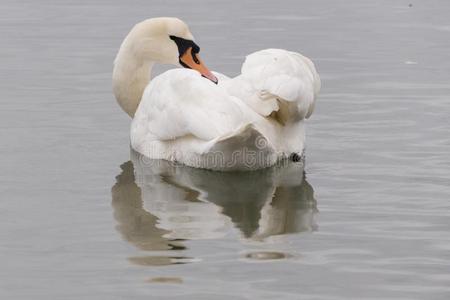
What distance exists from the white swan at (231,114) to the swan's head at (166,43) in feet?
Result: 1.28

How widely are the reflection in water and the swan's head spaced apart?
42.9 inches

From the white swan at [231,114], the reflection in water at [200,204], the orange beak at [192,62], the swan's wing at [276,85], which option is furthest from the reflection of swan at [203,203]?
the orange beak at [192,62]

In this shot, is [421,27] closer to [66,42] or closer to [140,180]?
[66,42]

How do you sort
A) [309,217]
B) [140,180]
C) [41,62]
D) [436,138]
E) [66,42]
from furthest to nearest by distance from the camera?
1. [66,42]
2. [41,62]
3. [436,138]
4. [140,180]
5. [309,217]

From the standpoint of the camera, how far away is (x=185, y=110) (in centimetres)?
993

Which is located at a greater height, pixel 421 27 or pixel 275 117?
pixel 421 27

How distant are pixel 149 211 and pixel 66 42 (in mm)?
7569

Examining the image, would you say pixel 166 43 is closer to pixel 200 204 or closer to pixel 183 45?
pixel 183 45

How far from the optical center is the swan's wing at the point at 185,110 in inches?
382

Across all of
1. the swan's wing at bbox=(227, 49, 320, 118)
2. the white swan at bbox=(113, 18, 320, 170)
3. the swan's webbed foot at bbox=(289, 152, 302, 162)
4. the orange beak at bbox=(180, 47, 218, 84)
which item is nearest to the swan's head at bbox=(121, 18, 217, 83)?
the orange beak at bbox=(180, 47, 218, 84)

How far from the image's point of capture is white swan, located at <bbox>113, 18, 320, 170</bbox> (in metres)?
9.67

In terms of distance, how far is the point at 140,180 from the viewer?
32.9ft

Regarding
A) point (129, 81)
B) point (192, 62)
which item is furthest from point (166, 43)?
point (129, 81)

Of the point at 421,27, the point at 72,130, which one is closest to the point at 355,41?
the point at 421,27
